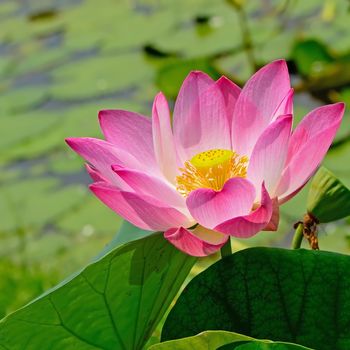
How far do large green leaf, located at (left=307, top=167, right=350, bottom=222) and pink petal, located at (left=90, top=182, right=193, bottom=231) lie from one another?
0.10 meters

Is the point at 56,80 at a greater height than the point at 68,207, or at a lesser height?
greater

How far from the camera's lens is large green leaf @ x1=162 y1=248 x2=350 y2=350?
0.55 meters

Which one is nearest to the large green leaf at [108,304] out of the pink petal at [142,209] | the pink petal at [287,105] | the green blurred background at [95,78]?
the pink petal at [142,209]

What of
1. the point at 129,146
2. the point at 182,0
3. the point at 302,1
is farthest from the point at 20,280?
the point at 182,0

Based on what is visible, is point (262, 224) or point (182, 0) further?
point (182, 0)

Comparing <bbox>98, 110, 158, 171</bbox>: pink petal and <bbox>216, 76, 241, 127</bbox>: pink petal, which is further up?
<bbox>216, 76, 241, 127</bbox>: pink petal

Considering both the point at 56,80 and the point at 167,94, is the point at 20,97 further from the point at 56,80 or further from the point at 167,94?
the point at 167,94

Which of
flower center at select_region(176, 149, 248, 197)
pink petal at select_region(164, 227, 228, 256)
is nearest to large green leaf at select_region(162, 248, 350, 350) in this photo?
pink petal at select_region(164, 227, 228, 256)

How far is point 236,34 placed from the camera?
2.91m

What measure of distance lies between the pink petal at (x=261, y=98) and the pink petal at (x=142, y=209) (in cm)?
10

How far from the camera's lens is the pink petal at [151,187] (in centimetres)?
58

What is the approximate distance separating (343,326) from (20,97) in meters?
2.52

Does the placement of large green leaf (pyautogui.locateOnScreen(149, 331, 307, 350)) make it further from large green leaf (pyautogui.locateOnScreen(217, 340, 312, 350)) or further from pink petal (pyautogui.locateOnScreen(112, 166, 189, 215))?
pink petal (pyautogui.locateOnScreen(112, 166, 189, 215))

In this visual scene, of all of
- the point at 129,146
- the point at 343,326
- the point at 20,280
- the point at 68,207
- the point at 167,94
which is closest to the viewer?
the point at 343,326
